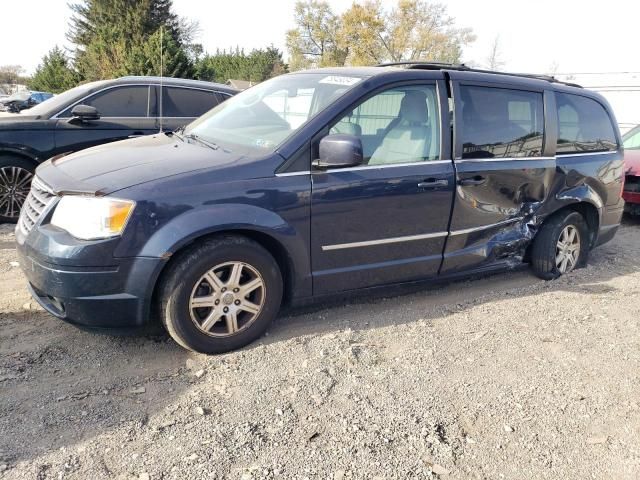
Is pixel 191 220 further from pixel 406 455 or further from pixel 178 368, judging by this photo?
pixel 406 455

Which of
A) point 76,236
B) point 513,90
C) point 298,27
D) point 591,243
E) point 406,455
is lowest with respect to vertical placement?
point 406,455

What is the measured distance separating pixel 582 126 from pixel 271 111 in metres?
3.08

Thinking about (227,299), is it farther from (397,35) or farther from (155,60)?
(397,35)

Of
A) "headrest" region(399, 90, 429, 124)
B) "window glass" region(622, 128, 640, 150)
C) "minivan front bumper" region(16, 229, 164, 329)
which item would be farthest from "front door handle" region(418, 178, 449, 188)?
"window glass" region(622, 128, 640, 150)

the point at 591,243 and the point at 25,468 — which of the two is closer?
the point at 25,468

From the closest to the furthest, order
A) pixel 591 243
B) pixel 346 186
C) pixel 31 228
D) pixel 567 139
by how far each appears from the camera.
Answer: pixel 31 228 < pixel 346 186 < pixel 567 139 < pixel 591 243

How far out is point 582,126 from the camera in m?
5.09

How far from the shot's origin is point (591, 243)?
209 inches

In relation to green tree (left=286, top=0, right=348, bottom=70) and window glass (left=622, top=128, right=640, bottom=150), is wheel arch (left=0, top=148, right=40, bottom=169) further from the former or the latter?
green tree (left=286, top=0, right=348, bottom=70)

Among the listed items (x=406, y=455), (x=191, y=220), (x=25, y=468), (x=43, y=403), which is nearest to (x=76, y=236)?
(x=191, y=220)

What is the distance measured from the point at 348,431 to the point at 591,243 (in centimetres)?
381

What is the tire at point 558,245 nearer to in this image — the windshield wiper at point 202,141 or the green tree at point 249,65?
the windshield wiper at point 202,141

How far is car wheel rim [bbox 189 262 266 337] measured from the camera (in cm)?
320

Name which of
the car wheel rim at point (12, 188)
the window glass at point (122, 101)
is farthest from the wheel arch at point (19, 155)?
the window glass at point (122, 101)
